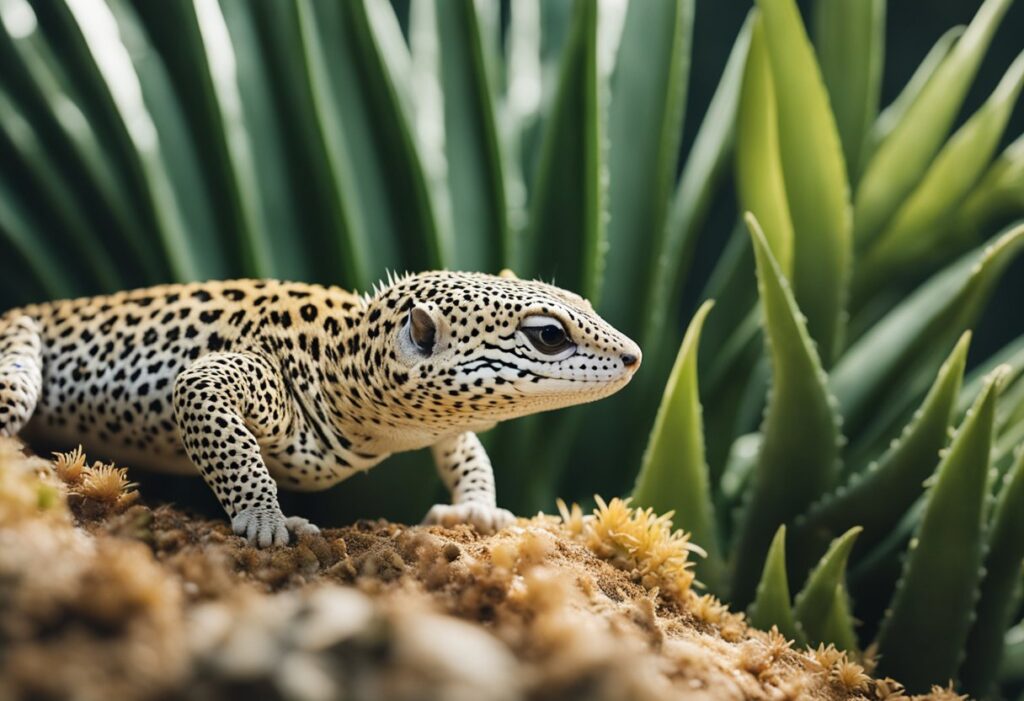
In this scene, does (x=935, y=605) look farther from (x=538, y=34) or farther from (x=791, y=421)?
(x=538, y=34)

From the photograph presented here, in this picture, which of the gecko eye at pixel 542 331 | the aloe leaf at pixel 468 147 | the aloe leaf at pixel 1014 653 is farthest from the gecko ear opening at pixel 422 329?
the aloe leaf at pixel 1014 653

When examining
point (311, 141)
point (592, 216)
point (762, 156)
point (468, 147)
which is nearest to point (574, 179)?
point (592, 216)

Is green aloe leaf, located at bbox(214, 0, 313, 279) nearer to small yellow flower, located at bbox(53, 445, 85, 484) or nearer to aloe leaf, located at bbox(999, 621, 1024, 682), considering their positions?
small yellow flower, located at bbox(53, 445, 85, 484)

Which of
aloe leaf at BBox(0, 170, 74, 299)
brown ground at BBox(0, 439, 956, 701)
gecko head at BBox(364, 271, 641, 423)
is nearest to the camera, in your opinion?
brown ground at BBox(0, 439, 956, 701)

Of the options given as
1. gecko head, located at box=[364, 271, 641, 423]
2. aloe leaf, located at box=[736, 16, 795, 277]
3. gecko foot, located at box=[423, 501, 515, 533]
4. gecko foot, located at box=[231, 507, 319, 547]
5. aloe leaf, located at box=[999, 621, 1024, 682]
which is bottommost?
aloe leaf, located at box=[999, 621, 1024, 682]

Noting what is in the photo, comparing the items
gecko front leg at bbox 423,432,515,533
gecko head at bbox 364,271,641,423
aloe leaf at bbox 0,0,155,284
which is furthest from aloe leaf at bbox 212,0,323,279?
gecko head at bbox 364,271,641,423

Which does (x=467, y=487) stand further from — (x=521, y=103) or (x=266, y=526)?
(x=521, y=103)
